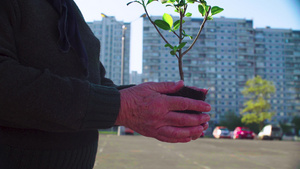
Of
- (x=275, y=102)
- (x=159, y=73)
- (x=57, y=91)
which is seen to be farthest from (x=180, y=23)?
(x=275, y=102)

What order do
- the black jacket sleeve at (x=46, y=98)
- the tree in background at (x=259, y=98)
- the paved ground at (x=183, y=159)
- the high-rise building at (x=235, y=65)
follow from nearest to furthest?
the black jacket sleeve at (x=46, y=98), the paved ground at (x=183, y=159), the tree in background at (x=259, y=98), the high-rise building at (x=235, y=65)

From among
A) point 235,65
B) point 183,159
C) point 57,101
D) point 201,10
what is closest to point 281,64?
point 235,65

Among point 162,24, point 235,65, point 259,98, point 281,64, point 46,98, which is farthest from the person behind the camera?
point 281,64

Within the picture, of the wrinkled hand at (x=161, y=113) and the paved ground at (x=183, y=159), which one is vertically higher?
the wrinkled hand at (x=161, y=113)

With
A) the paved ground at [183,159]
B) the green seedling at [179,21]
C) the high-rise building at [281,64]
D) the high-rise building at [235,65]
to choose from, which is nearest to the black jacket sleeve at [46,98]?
the green seedling at [179,21]

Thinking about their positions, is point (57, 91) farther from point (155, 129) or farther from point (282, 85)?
point (282, 85)

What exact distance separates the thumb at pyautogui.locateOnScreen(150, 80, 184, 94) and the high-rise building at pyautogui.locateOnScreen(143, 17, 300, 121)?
7649cm

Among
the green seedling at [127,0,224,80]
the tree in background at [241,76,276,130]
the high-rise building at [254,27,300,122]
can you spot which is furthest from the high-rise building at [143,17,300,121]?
the green seedling at [127,0,224,80]

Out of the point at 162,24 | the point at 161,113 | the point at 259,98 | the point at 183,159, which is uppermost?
the point at 162,24

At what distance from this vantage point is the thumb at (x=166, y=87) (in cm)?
70

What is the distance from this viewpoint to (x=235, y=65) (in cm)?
8162

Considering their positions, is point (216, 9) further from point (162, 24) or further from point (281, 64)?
point (281, 64)

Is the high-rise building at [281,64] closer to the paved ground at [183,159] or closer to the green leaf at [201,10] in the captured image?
the paved ground at [183,159]

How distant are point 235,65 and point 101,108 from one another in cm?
8487
